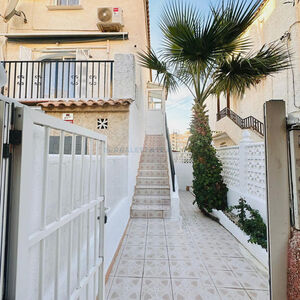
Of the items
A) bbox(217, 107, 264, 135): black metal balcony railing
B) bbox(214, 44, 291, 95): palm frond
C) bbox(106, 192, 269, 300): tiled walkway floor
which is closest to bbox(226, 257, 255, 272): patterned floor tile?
bbox(106, 192, 269, 300): tiled walkway floor

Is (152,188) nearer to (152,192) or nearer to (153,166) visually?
(152,192)

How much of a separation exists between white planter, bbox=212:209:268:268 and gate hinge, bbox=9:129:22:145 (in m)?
3.14

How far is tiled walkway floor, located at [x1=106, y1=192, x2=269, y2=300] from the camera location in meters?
2.04

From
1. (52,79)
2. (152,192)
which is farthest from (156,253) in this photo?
(52,79)

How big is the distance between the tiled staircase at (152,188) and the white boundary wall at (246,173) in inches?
67.6

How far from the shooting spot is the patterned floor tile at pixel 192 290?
6.48 ft

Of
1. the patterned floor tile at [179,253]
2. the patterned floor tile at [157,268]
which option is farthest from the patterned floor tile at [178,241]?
the patterned floor tile at [157,268]

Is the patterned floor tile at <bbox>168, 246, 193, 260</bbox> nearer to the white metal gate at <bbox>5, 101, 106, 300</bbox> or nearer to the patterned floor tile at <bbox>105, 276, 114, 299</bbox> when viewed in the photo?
the patterned floor tile at <bbox>105, 276, 114, 299</bbox>

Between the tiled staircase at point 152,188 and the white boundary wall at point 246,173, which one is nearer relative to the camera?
the white boundary wall at point 246,173

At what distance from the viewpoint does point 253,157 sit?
3533mm

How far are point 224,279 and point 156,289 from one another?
91 cm

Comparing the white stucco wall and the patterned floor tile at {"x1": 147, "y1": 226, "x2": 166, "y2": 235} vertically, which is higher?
the white stucco wall

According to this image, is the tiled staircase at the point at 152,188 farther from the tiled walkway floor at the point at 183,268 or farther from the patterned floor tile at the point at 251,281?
the patterned floor tile at the point at 251,281

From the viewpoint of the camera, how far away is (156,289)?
2.09 metres
